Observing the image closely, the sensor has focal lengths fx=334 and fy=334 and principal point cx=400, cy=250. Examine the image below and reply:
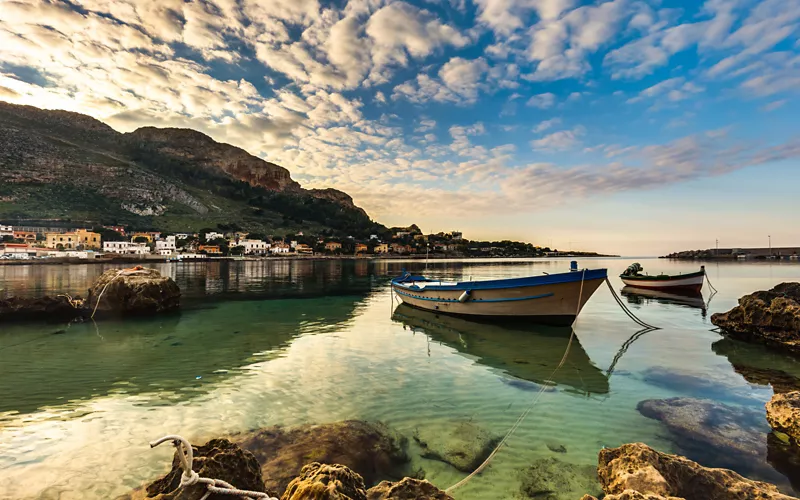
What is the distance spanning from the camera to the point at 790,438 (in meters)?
6.32

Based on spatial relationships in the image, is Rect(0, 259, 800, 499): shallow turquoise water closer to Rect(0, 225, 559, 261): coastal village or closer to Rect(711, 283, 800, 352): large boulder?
Rect(711, 283, 800, 352): large boulder

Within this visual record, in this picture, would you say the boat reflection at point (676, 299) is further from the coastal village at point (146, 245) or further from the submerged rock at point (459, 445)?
the coastal village at point (146, 245)

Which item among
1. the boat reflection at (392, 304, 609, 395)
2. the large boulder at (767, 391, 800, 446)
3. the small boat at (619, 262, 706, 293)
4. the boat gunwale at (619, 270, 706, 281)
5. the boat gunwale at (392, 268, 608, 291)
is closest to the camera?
the large boulder at (767, 391, 800, 446)

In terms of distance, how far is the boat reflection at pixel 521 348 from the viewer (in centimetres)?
1036

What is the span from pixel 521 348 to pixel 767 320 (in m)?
11.7

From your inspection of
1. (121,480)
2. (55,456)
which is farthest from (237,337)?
(121,480)

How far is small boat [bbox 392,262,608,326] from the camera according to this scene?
653 inches

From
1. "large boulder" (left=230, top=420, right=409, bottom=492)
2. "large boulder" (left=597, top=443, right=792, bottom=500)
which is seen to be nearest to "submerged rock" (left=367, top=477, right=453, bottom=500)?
"large boulder" (left=230, top=420, right=409, bottom=492)

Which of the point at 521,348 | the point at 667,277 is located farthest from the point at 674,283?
the point at 521,348

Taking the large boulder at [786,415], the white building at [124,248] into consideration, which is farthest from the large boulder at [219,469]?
the white building at [124,248]

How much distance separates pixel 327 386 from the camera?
30.9 ft

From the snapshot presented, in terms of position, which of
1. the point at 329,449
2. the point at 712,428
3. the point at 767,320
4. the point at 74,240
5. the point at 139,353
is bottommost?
the point at 712,428

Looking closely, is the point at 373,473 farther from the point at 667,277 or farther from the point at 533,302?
the point at 667,277

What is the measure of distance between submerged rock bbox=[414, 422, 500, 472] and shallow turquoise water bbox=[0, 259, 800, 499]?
0.65ft
